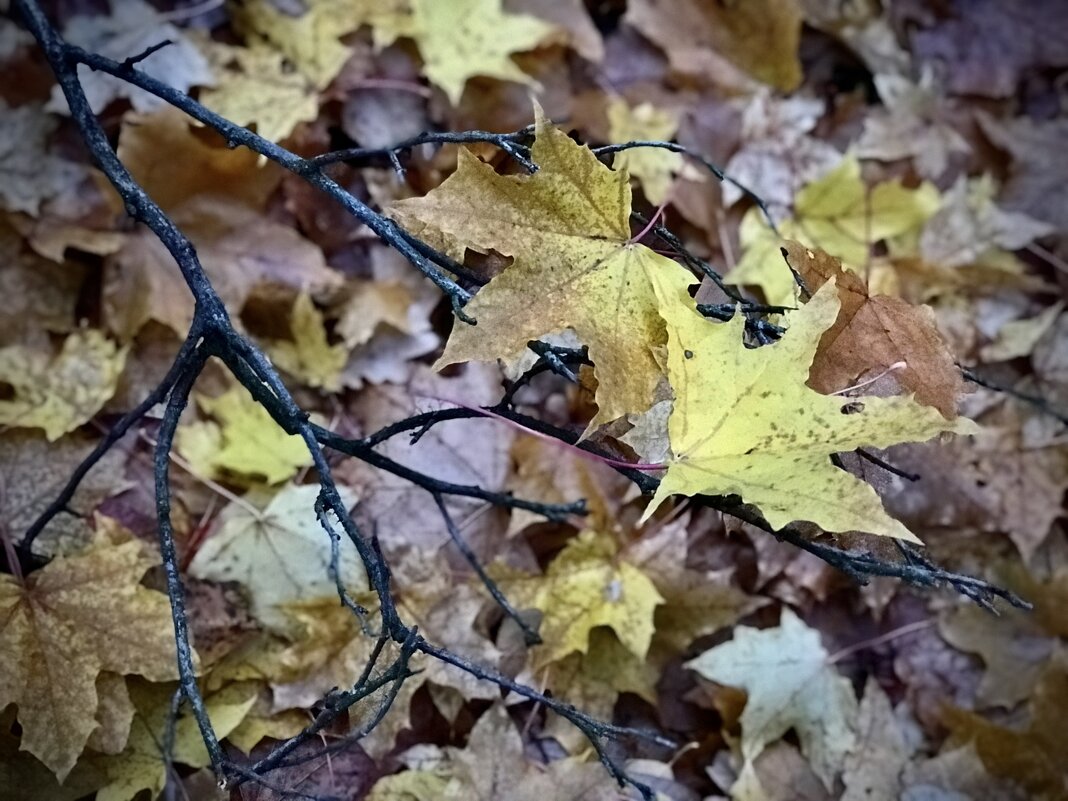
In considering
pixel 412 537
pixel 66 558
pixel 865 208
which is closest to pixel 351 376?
pixel 412 537

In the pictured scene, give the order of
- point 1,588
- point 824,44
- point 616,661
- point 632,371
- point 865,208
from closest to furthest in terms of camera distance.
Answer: point 632,371 < point 1,588 < point 616,661 < point 865,208 < point 824,44

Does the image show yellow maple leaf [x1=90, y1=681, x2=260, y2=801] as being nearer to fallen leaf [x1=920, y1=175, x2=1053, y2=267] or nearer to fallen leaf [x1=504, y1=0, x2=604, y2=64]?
fallen leaf [x1=504, y1=0, x2=604, y2=64]

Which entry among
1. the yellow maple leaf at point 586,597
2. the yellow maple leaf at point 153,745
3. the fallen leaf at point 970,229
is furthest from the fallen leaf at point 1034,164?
the yellow maple leaf at point 153,745

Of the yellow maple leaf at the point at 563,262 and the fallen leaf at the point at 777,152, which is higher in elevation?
the yellow maple leaf at the point at 563,262

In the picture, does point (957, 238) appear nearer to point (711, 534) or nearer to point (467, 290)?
point (711, 534)

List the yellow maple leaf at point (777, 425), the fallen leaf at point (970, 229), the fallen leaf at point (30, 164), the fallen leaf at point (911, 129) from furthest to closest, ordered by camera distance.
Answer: the fallen leaf at point (911, 129) → the fallen leaf at point (970, 229) → the fallen leaf at point (30, 164) → the yellow maple leaf at point (777, 425)

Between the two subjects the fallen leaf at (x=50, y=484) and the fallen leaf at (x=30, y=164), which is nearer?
the fallen leaf at (x=50, y=484)

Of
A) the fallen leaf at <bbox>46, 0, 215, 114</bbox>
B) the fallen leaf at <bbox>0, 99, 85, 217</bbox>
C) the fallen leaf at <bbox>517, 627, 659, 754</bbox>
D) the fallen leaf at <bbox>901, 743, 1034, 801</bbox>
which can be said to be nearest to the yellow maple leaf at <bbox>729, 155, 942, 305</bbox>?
the fallen leaf at <bbox>517, 627, 659, 754</bbox>

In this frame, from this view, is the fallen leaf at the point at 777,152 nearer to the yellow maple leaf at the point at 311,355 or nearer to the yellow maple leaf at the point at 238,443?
the yellow maple leaf at the point at 311,355
